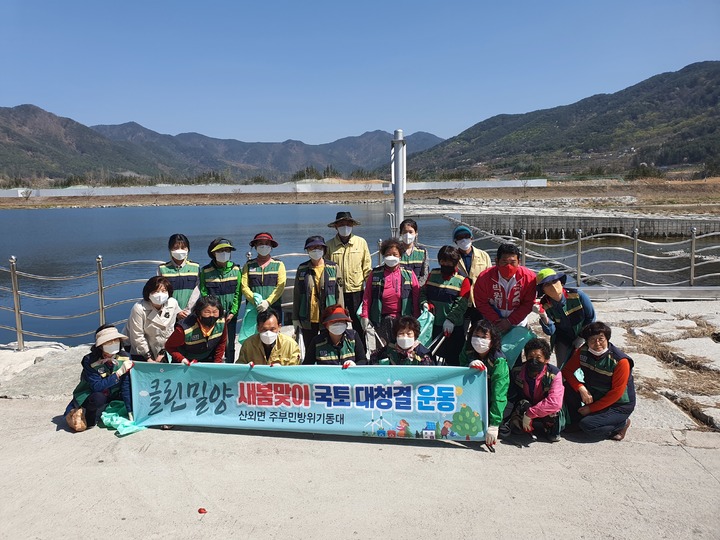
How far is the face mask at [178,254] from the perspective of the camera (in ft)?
17.2

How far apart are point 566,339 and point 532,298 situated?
443 mm

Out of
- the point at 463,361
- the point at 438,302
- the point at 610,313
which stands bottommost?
the point at 610,313

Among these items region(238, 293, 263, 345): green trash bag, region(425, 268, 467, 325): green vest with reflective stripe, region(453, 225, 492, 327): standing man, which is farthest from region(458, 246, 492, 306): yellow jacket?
region(238, 293, 263, 345): green trash bag

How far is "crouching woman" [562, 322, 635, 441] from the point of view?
13.5 feet

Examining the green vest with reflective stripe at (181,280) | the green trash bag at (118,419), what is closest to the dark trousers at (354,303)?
the green vest with reflective stripe at (181,280)

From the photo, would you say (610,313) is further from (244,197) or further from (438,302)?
(244,197)

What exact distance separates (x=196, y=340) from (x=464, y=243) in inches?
103

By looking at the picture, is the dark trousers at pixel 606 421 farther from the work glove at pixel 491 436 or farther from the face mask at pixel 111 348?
the face mask at pixel 111 348

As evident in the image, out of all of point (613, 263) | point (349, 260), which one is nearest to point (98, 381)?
point (349, 260)

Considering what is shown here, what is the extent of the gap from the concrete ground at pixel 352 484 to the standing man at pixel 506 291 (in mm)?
1048

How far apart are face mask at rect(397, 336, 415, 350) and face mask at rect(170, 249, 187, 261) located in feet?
7.71

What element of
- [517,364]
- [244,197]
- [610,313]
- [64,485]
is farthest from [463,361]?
[244,197]

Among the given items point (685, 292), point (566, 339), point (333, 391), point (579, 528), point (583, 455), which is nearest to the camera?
point (579, 528)

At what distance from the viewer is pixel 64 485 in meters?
3.66
